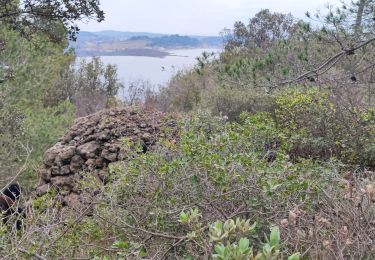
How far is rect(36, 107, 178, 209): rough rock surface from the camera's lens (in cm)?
618

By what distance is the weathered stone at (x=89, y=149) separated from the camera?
20.8 feet

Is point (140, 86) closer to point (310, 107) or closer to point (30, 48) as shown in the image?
point (30, 48)

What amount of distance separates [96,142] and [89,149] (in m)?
0.14

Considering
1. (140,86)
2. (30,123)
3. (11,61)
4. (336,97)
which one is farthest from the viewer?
(140,86)

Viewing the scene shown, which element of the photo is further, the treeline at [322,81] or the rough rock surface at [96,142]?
the rough rock surface at [96,142]

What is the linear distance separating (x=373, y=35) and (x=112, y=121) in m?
3.59

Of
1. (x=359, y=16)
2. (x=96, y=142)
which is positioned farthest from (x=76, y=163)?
(x=359, y=16)

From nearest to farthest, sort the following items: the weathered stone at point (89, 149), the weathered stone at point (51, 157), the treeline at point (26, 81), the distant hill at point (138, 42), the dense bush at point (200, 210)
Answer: the dense bush at point (200, 210) < the weathered stone at point (89, 149) < the weathered stone at point (51, 157) < the treeline at point (26, 81) < the distant hill at point (138, 42)

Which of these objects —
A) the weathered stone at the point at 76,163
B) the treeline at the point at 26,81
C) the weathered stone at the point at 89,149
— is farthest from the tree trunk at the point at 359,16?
the weathered stone at the point at 76,163

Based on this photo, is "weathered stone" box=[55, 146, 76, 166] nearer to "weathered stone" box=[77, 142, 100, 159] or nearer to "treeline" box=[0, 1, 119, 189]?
"weathered stone" box=[77, 142, 100, 159]

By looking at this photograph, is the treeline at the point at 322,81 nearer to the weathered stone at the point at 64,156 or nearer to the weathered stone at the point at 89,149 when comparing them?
the weathered stone at the point at 89,149

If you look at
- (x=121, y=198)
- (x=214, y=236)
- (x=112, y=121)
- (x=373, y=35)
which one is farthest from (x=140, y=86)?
(x=214, y=236)

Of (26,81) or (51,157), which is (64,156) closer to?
(51,157)

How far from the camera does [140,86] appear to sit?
797 inches
